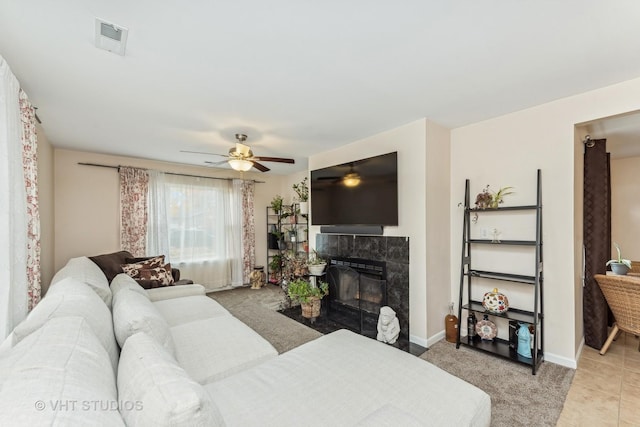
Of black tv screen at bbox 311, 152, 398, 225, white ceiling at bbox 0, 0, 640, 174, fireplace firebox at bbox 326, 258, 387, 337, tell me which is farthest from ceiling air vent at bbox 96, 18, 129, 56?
fireplace firebox at bbox 326, 258, 387, 337

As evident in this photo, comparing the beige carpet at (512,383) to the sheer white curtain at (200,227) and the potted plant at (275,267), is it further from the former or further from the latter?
the sheer white curtain at (200,227)

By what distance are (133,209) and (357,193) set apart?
3.62 meters

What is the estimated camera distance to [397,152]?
10.3 feet

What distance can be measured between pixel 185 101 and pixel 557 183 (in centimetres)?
347

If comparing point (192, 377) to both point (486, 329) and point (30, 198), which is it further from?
point (486, 329)

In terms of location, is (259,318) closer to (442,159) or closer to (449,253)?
(449,253)

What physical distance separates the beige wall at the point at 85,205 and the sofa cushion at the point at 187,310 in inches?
86.6

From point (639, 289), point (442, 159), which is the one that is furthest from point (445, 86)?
point (639, 289)

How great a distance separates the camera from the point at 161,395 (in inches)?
31.7

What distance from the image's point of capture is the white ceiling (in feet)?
4.71

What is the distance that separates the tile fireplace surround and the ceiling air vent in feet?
9.40

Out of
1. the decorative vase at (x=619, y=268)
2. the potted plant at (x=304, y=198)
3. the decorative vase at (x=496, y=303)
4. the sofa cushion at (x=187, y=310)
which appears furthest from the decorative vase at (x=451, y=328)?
the potted plant at (x=304, y=198)

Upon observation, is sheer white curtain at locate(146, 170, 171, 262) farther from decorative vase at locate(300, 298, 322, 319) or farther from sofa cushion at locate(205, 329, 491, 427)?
sofa cushion at locate(205, 329, 491, 427)

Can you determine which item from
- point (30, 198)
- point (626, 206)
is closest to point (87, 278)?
point (30, 198)
